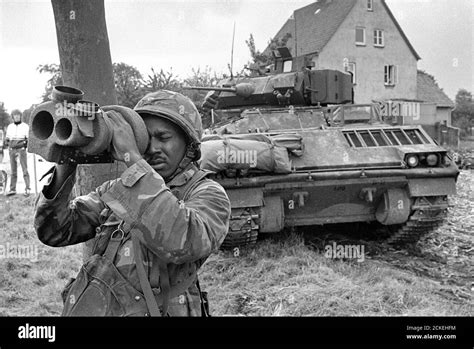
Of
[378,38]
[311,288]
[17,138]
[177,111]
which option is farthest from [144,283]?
[378,38]

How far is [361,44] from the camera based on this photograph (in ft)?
53.6

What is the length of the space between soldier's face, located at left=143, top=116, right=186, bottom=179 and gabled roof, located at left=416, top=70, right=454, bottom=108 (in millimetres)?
26384

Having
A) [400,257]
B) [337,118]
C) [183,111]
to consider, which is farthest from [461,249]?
[183,111]

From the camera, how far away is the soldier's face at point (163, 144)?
2.29 meters

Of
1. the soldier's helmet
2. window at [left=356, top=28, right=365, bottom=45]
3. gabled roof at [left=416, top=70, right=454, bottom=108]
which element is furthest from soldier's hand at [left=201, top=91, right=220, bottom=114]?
gabled roof at [left=416, top=70, right=454, bottom=108]

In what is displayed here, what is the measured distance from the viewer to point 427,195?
685cm

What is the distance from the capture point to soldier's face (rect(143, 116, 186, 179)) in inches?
90.3

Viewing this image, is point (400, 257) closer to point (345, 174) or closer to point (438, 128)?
point (345, 174)

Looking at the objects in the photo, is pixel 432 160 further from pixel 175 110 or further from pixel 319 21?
pixel 319 21

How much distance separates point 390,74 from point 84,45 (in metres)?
16.9

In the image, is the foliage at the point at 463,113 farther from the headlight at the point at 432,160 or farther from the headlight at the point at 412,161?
the headlight at the point at 412,161

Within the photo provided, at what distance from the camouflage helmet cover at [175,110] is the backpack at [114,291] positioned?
47cm
